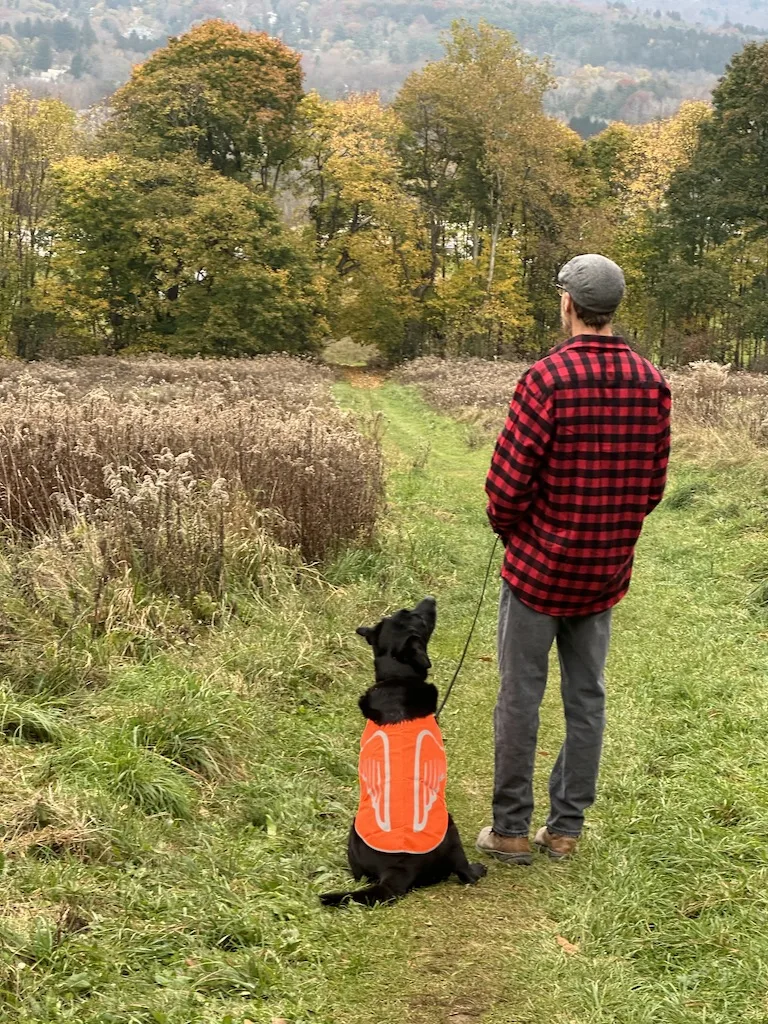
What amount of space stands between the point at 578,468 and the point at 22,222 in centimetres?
3349

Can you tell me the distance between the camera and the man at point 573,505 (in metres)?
3.28

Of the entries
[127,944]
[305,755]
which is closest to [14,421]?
[305,755]

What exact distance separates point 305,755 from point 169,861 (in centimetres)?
127

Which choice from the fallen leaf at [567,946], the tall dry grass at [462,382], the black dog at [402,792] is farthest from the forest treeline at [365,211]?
the fallen leaf at [567,946]

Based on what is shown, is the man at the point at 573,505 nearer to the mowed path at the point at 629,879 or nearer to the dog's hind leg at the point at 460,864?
the dog's hind leg at the point at 460,864

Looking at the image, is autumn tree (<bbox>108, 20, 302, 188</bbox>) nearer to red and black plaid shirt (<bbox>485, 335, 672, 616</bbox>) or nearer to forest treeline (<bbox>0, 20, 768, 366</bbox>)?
forest treeline (<bbox>0, 20, 768, 366</bbox>)

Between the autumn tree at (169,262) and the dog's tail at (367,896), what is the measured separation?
31.2m

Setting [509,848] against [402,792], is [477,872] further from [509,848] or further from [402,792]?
[402,792]

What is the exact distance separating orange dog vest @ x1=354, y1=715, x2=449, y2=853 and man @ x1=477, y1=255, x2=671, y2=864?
0.37m

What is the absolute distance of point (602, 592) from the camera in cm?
349

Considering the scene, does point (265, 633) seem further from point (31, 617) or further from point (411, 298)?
point (411, 298)

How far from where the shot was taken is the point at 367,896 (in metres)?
3.42

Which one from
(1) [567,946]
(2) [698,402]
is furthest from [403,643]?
(2) [698,402]

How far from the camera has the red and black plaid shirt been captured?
327cm
